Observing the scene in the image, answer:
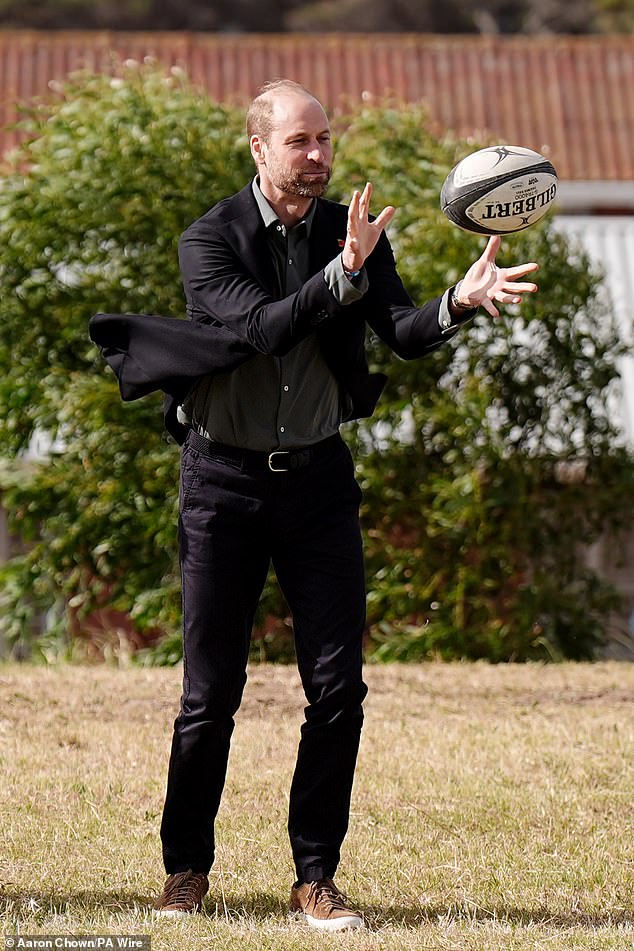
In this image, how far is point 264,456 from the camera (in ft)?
14.3

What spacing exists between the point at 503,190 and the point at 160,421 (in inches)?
188

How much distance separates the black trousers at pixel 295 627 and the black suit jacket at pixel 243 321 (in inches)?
11.5

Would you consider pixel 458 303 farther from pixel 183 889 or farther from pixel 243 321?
pixel 183 889

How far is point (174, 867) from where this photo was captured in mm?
4434

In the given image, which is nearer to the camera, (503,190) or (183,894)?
(183,894)

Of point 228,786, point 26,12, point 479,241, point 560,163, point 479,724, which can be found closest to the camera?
point 228,786

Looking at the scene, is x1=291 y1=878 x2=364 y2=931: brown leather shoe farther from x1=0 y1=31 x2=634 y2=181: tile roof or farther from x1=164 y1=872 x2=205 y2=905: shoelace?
x1=0 y1=31 x2=634 y2=181: tile roof

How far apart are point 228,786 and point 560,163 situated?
1592 centimetres

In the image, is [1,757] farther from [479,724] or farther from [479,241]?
[479,241]

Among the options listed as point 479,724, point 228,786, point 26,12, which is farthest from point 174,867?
point 26,12

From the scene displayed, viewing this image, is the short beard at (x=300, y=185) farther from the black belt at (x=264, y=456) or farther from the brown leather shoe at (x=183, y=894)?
the brown leather shoe at (x=183, y=894)

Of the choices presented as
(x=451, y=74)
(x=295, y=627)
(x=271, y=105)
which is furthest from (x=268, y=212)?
(x=451, y=74)

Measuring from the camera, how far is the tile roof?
68.6 feet

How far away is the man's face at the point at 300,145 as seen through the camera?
4.21 metres
